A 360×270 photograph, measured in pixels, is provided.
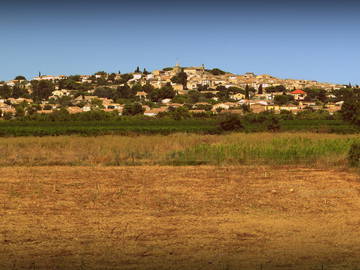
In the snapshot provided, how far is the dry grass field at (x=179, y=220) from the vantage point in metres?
7.41

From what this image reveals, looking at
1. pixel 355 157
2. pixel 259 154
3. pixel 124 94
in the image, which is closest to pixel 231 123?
pixel 259 154

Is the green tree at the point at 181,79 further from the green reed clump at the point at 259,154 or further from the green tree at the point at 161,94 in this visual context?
the green reed clump at the point at 259,154

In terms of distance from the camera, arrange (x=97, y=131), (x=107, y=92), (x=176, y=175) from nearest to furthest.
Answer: (x=176, y=175) → (x=97, y=131) → (x=107, y=92)

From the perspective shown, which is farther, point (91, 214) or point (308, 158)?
point (308, 158)

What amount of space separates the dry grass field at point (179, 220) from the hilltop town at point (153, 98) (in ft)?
165

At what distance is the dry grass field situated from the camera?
7411 mm

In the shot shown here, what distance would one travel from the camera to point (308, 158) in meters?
19.4

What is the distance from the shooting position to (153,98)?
112 meters

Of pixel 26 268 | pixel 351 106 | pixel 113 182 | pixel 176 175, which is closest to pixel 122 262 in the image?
pixel 26 268

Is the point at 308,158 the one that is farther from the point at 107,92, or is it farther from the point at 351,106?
the point at 107,92

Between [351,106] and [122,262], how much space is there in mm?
35922

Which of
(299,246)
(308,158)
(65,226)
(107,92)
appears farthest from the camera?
(107,92)

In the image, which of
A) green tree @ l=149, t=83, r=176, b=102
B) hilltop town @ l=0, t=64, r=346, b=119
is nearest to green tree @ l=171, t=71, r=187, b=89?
hilltop town @ l=0, t=64, r=346, b=119

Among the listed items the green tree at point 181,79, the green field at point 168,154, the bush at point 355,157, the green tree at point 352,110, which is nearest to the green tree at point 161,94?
the green tree at point 181,79
